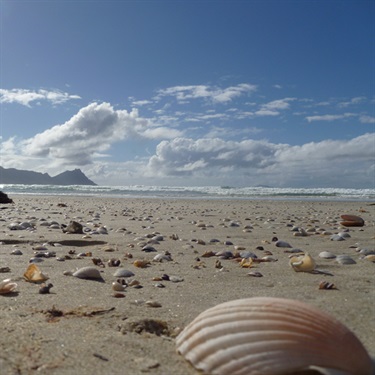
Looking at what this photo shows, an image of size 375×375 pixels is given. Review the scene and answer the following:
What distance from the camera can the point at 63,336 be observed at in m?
2.24

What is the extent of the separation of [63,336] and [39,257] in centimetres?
275

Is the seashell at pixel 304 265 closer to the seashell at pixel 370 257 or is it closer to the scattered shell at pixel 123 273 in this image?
the seashell at pixel 370 257

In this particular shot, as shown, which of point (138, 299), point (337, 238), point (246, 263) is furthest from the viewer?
point (337, 238)

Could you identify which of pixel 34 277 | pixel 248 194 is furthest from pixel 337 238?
pixel 248 194

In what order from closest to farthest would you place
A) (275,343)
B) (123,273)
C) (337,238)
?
(275,343), (123,273), (337,238)

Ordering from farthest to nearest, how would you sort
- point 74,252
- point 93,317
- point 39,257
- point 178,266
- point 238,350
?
point 74,252 < point 39,257 < point 178,266 < point 93,317 < point 238,350

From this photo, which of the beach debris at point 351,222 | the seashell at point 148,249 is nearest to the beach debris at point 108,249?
the seashell at point 148,249

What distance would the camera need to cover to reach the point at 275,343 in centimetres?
166

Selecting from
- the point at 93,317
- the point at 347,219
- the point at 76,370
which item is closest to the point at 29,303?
the point at 93,317

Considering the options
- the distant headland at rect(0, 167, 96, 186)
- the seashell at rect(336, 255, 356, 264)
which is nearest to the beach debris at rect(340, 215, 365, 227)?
the seashell at rect(336, 255, 356, 264)

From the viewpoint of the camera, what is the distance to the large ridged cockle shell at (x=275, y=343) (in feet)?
5.29

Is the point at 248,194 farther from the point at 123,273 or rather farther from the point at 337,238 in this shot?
the point at 123,273

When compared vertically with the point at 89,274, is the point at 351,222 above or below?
above

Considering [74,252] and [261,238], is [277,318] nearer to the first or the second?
[74,252]
